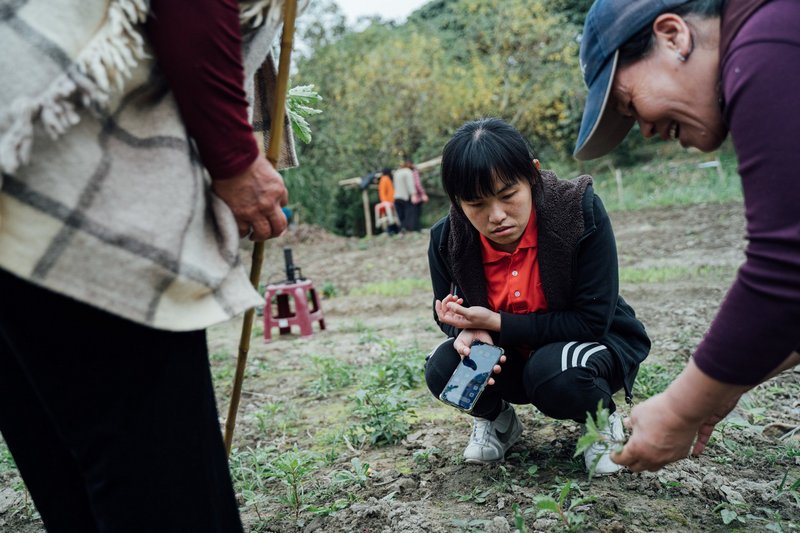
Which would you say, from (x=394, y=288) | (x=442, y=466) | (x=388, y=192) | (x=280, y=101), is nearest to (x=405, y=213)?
(x=388, y=192)

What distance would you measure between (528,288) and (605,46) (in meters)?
1.04

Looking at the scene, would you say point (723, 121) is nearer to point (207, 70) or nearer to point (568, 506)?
point (207, 70)

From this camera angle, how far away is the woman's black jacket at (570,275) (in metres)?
2.17

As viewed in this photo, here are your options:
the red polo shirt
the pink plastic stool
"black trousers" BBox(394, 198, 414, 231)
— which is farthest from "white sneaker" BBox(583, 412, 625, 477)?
"black trousers" BBox(394, 198, 414, 231)

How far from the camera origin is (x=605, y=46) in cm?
142

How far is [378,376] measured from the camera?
3.37 metres

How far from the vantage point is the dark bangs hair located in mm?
2100

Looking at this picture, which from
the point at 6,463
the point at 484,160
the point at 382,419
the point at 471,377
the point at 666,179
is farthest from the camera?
the point at 666,179

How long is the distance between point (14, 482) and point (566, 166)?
2133 cm

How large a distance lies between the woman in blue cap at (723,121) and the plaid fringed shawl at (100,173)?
2.74 feet

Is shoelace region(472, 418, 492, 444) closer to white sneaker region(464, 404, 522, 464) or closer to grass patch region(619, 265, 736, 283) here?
white sneaker region(464, 404, 522, 464)

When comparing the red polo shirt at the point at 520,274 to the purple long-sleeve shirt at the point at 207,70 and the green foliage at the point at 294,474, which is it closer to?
the green foliage at the point at 294,474

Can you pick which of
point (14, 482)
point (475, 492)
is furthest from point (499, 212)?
point (14, 482)

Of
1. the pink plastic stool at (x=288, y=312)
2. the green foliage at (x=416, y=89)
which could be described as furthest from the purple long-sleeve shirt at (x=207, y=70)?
the green foliage at (x=416, y=89)
